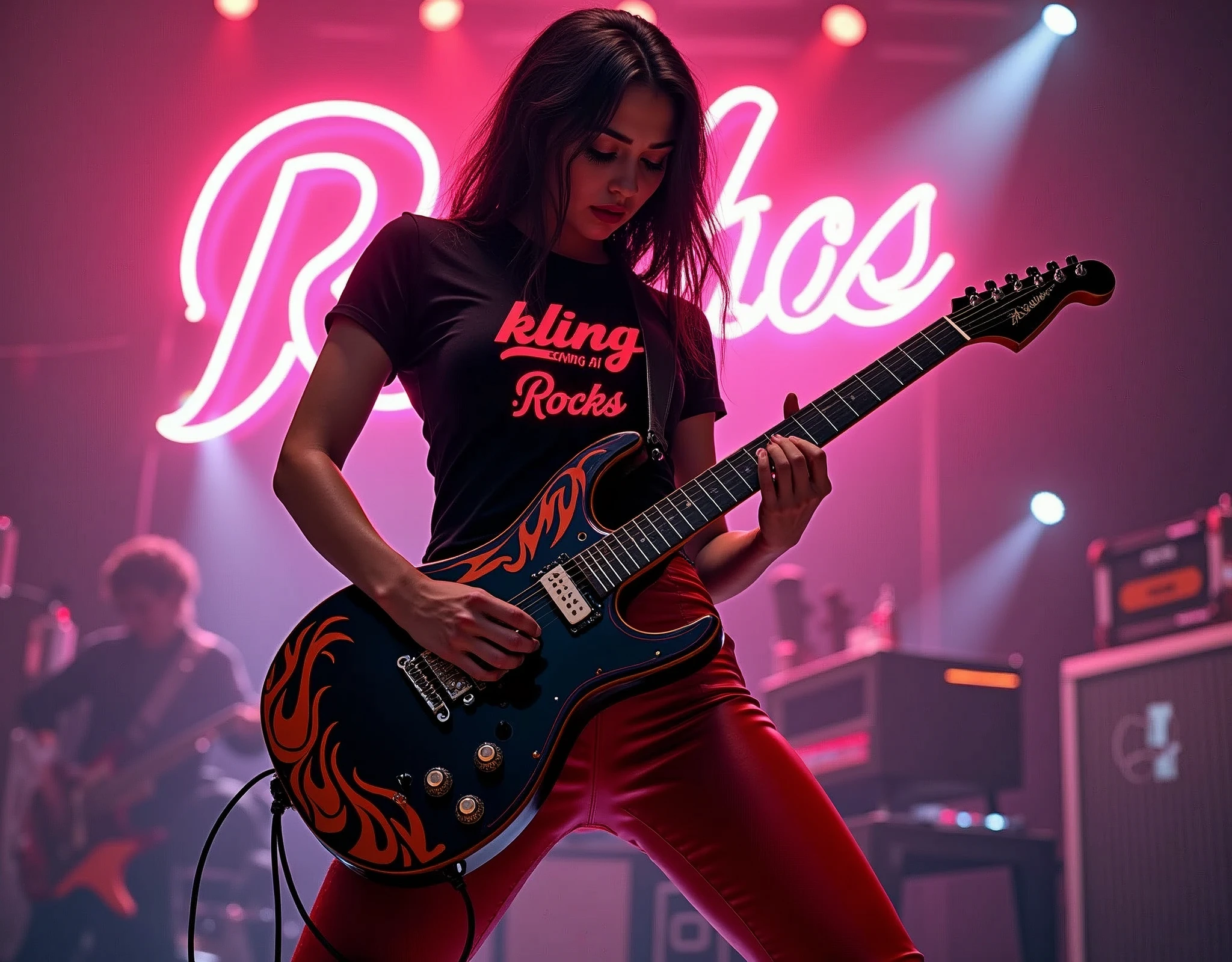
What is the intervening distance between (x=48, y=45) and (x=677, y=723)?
18.5ft

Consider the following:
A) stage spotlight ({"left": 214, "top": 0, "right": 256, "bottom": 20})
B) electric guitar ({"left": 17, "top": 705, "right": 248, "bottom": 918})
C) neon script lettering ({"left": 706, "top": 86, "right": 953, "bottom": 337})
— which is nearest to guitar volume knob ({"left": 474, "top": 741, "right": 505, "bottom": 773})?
electric guitar ({"left": 17, "top": 705, "right": 248, "bottom": 918})

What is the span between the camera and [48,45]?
5789 mm

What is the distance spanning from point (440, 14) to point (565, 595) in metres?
5.08

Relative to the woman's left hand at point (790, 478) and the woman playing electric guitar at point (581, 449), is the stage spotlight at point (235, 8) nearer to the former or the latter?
the woman playing electric guitar at point (581, 449)

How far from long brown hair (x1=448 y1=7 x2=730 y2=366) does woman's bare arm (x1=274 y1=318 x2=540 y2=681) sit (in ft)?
0.96

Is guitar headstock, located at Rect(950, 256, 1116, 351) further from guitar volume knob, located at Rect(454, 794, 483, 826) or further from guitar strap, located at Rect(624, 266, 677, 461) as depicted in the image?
guitar volume knob, located at Rect(454, 794, 483, 826)

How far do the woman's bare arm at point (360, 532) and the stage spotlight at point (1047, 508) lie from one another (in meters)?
4.33

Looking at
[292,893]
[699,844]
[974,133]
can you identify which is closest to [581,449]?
[699,844]

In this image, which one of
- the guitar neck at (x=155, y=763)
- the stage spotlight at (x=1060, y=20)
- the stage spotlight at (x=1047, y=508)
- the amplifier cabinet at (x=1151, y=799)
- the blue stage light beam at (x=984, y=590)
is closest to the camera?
the amplifier cabinet at (x=1151, y=799)

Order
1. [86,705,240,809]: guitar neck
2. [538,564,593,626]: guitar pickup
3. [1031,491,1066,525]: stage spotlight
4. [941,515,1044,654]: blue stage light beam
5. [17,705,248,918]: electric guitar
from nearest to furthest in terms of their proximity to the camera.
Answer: [538,564,593,626]: guitar pickup → [17,705,248,918]: electric guitar → [86,705,240,809]: guitar neck → [1031,491,1066,525]: stage spotlight → [941,515,1044,654]: blue stage light beam

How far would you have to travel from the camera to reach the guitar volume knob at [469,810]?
52.0 inches

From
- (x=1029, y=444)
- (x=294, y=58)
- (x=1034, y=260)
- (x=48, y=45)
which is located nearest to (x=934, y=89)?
(x=1034, y=260)

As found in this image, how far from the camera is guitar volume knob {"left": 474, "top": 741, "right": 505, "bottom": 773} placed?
134 cm

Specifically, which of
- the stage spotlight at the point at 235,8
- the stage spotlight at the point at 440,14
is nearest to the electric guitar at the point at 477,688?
the stage spotlight at the point at 440,14
